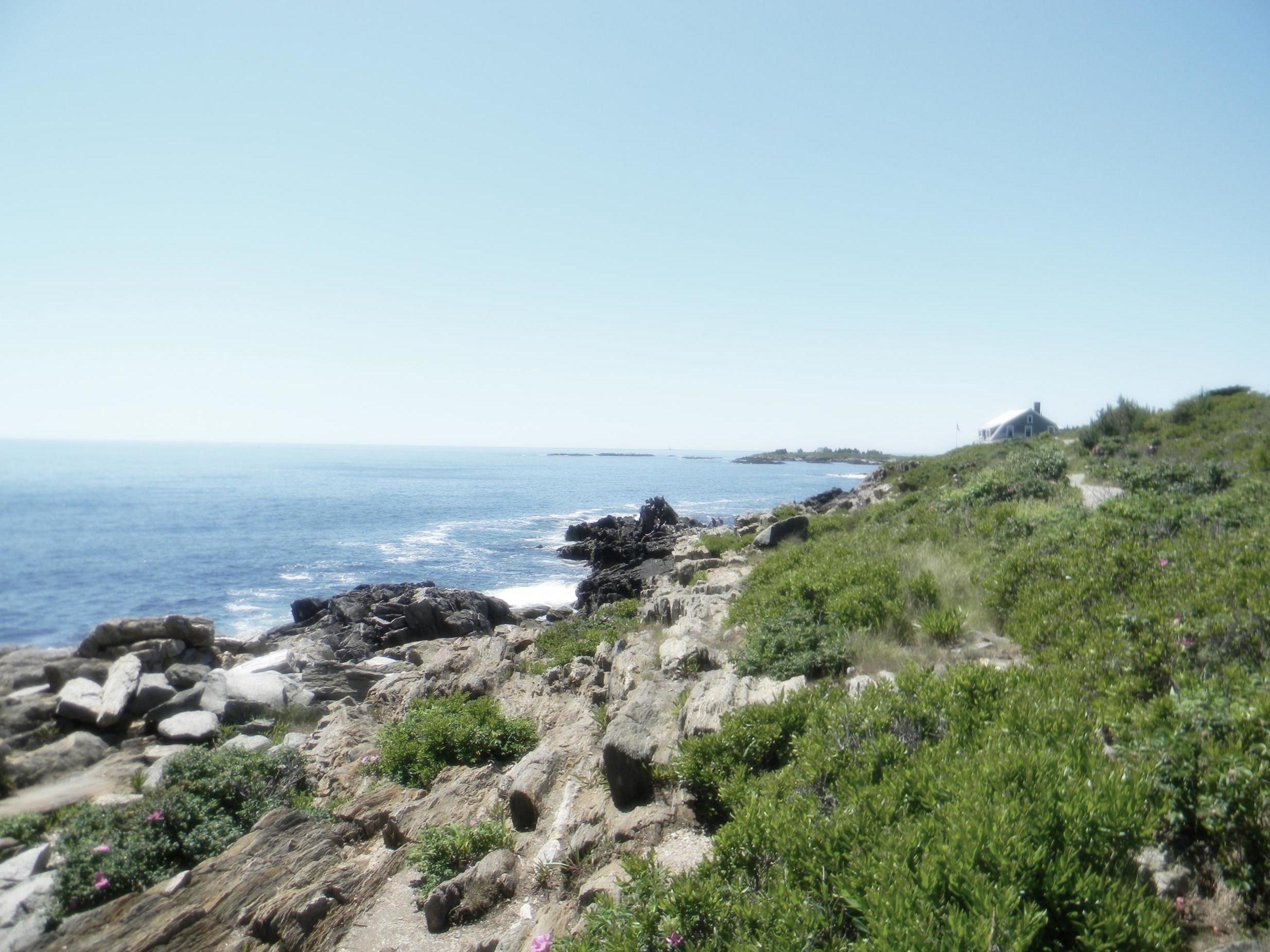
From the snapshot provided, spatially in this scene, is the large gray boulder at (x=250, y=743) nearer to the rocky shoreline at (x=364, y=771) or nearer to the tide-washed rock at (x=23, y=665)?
the rocky shoreline at (x=364, y=771)

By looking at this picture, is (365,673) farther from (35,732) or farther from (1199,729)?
(1199,729)

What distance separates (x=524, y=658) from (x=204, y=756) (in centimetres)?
620

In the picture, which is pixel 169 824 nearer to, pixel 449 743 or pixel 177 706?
pixel 449 743

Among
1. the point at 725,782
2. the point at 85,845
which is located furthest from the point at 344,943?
the point at 85,845

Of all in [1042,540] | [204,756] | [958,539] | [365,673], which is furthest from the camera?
[365,673]

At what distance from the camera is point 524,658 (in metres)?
14.8

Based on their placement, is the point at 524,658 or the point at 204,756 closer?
the point at 204,756

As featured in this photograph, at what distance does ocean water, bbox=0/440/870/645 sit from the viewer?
83.0 feet

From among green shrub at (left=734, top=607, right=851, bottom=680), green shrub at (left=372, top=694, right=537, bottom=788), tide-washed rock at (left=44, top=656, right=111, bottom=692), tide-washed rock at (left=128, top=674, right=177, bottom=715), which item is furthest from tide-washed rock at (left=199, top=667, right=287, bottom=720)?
green shrub at (left=734, top=607, right=851, bottom=680)

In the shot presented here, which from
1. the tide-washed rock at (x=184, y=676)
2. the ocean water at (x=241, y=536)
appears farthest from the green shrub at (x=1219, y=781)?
the ocean water at (x=241, y=536)

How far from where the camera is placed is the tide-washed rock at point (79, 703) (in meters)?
15.8

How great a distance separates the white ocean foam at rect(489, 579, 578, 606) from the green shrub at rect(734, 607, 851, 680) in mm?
29255

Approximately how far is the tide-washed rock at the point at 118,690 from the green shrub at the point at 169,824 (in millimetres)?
4913

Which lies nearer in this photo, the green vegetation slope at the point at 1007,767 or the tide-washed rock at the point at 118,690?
the green vegetation slope at the point at 1007,767
